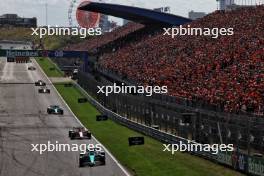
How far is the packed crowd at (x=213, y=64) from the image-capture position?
39.3m

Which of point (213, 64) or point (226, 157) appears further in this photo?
point (213, 64)

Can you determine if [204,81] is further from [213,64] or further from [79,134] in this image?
[79,134]

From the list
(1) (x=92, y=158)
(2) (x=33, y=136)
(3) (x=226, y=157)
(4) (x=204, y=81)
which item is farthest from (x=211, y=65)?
(1) (x=92, y=158)

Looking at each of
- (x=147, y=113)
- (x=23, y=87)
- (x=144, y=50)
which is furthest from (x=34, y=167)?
(x=23, y=87)

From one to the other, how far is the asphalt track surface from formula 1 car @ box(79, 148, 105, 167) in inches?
16.4

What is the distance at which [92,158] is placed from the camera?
31609mm

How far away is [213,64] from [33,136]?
17.6 metres

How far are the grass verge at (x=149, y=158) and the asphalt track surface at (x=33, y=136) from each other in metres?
1.16

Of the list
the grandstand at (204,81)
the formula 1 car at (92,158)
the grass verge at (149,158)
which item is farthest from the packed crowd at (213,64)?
the formula 1 car at (92,158)

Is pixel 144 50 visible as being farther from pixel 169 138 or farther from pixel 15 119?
pixel 169 138

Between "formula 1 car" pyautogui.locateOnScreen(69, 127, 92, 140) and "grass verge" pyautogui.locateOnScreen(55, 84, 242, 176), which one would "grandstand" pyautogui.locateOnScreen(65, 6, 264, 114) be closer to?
"grass verge" pyautogui.locateOnScreen(55, 84, 242, 176)

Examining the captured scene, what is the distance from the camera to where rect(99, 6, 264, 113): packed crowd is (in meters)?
39.3

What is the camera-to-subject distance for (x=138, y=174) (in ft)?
98.6

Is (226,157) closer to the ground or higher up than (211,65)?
closer to the ground
